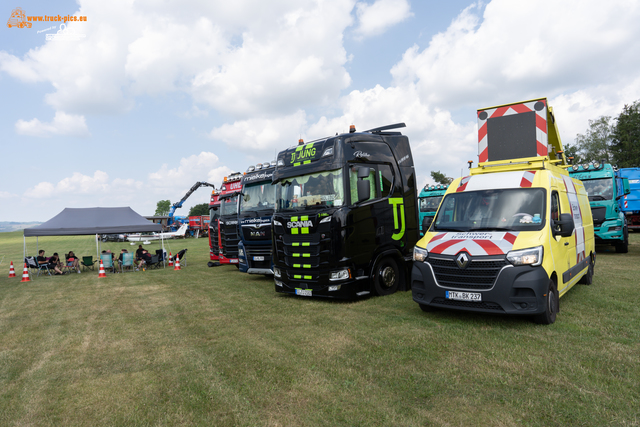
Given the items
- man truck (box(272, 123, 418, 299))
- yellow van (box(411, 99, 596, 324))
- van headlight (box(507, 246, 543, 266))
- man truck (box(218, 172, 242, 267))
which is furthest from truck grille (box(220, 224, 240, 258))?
van headlight (box(507, 246, 543, 266))

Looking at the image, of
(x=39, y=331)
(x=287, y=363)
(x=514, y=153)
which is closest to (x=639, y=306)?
(x=514, y=153)

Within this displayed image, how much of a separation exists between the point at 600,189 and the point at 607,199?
434 mm

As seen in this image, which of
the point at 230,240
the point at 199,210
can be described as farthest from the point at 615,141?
the point at 199,210

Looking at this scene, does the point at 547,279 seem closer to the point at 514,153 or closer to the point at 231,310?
the point at 514,153

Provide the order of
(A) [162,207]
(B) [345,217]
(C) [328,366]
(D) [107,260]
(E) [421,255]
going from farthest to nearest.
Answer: (A) [162,207] → (D) [107,260] → (B) [345,217] → (E) [421,255] → (C) [328,366]

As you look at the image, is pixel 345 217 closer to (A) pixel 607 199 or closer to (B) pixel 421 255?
(B) pixel 421 255

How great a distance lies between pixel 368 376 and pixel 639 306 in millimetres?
4870

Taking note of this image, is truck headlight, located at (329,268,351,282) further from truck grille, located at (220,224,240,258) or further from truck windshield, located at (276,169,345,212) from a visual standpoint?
truck grille, located at (220,224,240,258)

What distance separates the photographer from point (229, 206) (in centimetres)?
1289

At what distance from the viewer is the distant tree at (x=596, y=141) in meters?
49.9

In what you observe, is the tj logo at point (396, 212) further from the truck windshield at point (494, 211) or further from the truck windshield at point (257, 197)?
the truck windshield at point (257, 197)

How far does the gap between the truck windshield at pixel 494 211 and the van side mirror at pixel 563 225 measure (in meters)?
0.27

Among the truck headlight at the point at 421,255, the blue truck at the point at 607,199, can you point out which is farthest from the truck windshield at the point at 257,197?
the blue truck at the point at 607,199

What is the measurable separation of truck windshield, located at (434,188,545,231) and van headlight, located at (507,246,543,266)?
49cm
